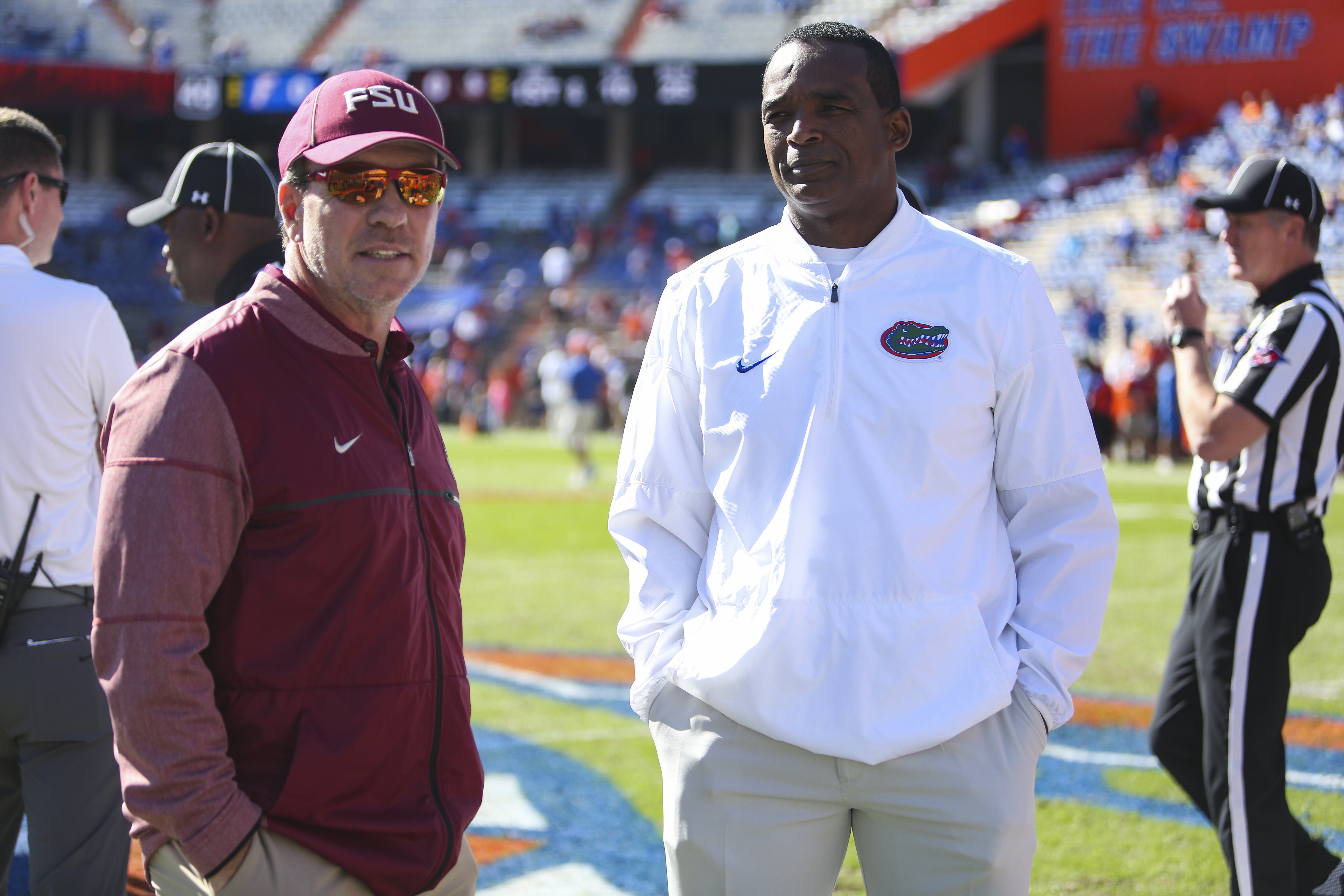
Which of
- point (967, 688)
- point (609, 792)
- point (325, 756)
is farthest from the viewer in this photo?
point (609, 792)

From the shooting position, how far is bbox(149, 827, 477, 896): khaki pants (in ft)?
6.45

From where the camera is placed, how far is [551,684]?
273 inches

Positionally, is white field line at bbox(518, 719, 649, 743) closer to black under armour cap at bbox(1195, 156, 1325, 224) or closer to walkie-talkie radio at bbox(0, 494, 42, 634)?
walkie-talkie radio at bbox(0, 494, 42, 634)

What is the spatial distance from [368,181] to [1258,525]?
2763 millimetres

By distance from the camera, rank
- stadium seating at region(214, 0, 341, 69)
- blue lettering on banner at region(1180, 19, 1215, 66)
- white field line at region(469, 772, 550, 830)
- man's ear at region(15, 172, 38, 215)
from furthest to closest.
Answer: stadium seating at region(214, 0, 341, 69), blue lettering on banner at region(1180, 19, 1215, 66), white field line at region(469, 772, 550, 830), man's ear at region(15, 172, 38, 215)

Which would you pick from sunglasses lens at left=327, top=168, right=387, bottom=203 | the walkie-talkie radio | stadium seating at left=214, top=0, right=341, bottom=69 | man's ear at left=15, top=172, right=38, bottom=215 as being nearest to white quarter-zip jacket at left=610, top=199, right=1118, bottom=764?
sunglasses lens at left=327, top=168, right=387, bottom=203

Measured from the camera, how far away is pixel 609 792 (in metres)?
5.10

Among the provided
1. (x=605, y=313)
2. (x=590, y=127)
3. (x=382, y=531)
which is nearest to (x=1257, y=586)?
(x=382, y=531)

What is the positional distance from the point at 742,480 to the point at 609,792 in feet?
9.97

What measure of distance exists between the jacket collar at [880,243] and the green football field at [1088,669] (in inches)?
96.4

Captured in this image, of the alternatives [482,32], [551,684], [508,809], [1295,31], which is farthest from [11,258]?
[482,32]

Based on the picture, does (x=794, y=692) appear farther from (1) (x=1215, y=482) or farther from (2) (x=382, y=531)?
(1) (x=1215, y=482)

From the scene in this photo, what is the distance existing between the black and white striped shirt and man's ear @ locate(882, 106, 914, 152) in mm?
1620

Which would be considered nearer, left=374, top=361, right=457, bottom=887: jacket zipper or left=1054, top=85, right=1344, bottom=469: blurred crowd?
left=374, top=361, right=457, bottom=887: jacket zipper
